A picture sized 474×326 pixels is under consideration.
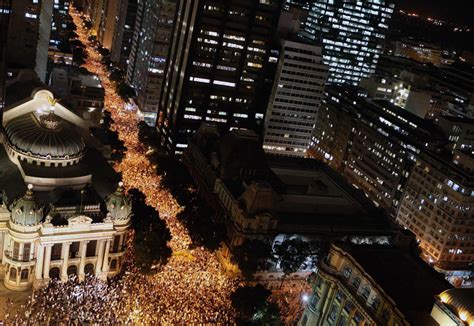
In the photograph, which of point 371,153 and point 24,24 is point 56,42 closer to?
point 24,24

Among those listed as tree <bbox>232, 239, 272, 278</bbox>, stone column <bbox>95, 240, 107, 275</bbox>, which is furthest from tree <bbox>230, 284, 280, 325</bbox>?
stone column <bbox>95, 240, 107, 275</bbox>

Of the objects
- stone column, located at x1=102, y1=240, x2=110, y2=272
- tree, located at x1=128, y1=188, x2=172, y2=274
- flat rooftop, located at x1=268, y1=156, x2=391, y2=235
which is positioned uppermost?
flat rooftop, located at x1=268, y1=156, x2=391, y2=235

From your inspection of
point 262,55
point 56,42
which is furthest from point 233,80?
point 56,42

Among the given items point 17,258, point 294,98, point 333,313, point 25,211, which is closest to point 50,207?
point 25,211

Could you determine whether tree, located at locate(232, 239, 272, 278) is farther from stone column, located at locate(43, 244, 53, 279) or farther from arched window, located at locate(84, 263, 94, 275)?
stone column, located at locate(43, 244, 53, 279)

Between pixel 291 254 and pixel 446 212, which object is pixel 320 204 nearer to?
pixel 291 254

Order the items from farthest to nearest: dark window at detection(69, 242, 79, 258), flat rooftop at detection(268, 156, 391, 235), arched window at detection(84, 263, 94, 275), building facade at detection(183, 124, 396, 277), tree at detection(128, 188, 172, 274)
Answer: flat rooftop at detection(268, 156, 391, 235), building facade at detection(183, 124, 396, 277), arched window at detection(84, 263, 94, 275), tree at detection(128, 188, 172, 274), dark window at detection(69, 242, 79, 258)

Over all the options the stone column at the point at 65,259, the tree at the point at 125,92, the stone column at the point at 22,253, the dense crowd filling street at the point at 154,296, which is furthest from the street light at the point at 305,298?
the tree at the point at 125,92
